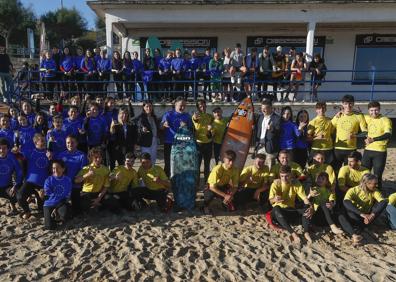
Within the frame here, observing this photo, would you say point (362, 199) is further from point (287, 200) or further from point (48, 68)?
point (48, 68)

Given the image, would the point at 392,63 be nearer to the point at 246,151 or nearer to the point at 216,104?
the point at 216,104

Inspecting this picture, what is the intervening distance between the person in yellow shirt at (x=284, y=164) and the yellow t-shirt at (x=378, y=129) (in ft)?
4.51

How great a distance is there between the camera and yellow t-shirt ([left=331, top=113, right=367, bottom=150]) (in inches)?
281

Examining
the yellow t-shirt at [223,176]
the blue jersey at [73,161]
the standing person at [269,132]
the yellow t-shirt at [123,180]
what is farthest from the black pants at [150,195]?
the standing person at [269,132]

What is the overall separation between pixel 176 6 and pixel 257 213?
7.54 metres

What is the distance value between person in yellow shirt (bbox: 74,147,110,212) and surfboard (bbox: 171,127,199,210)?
1255mm

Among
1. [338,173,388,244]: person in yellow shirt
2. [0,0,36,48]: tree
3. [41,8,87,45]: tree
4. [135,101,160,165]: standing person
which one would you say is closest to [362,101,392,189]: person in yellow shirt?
[338,173,388,244]: person in yellow shirt

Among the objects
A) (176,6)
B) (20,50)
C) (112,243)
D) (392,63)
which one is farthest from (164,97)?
(20,50)

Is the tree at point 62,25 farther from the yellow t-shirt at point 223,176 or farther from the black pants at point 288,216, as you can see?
the black pants at point 288,216

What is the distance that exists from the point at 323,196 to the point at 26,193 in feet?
15.6

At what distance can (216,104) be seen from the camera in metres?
11.4

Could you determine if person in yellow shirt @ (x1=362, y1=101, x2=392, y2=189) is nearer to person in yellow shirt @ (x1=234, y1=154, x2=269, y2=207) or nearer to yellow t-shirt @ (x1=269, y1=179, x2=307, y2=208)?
yellow t-shirt @ (x1=269, y1=179, x2=307, y2=208)

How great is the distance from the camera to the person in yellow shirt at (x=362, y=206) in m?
6.01

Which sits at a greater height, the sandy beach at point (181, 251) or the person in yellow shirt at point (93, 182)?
the person in yellow shirt at point (93, 182)
